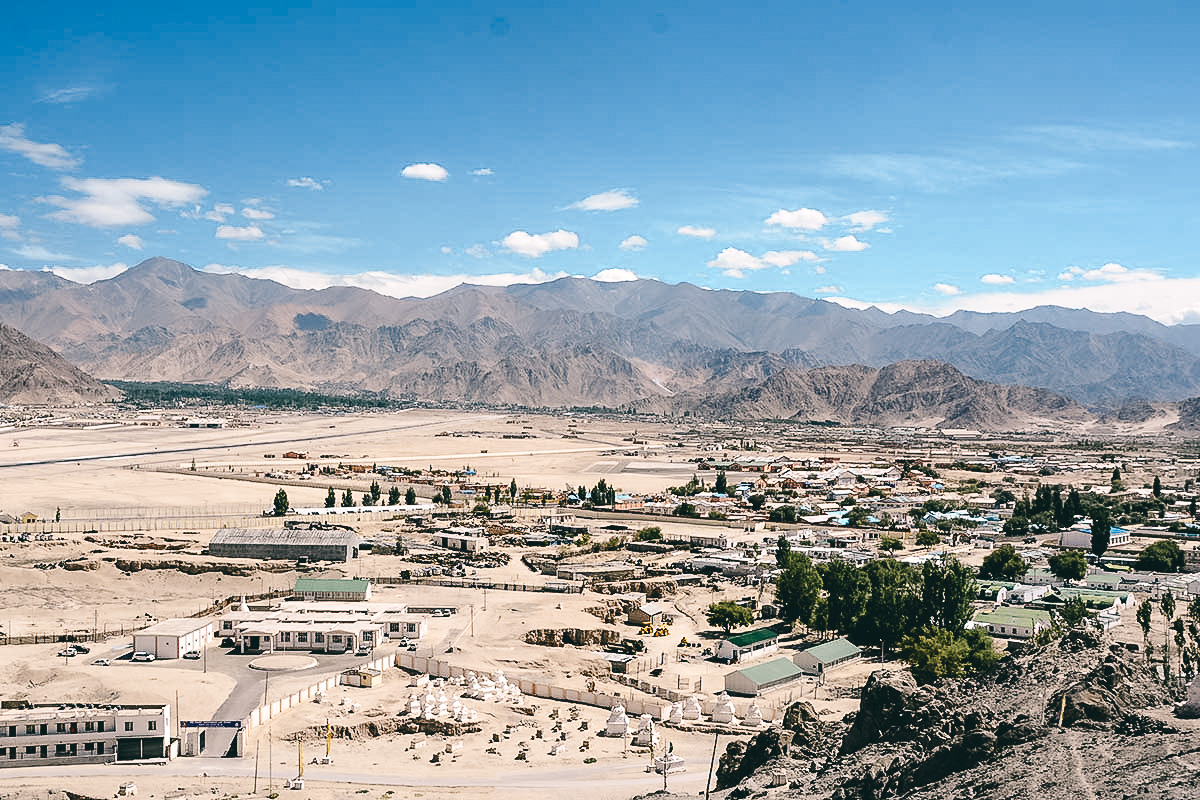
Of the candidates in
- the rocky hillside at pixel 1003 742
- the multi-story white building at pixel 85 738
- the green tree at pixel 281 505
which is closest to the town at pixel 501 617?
the multi-story white building at pixel 85 738

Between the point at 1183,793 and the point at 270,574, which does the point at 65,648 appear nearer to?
the point at 270,574

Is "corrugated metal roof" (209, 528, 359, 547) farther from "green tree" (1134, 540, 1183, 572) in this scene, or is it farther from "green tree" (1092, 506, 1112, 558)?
"green tree" (1134, 540, 1183, 572)

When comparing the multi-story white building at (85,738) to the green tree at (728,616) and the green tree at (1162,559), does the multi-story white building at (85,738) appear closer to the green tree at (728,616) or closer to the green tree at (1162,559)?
the green tree at (728,616)

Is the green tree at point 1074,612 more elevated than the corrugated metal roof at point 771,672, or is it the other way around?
the green tree at point 1074,612

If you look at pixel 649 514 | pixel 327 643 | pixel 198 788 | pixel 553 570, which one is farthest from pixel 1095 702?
pixel 649 514

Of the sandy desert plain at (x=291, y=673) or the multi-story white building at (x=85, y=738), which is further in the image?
the multi-story white building at (x=85, y=738)
